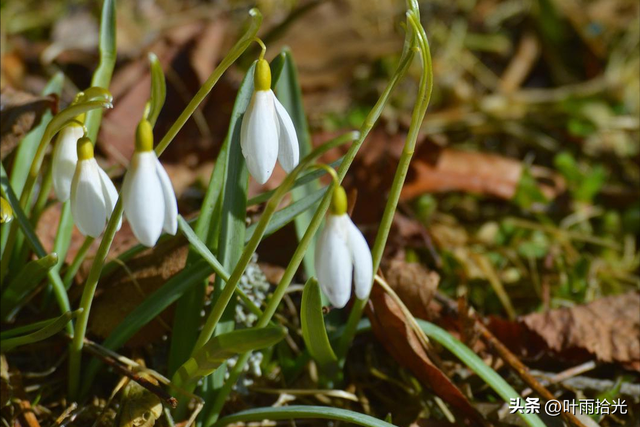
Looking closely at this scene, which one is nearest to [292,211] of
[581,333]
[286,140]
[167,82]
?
[286,140]

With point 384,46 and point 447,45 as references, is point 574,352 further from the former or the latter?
point 447,45

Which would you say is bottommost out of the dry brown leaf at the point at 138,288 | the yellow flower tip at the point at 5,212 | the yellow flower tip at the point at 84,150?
the dry brown leaf at the point at 138,288

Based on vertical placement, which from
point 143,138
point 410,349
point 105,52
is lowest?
point 410,349

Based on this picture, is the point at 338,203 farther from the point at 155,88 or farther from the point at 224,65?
the point at 155,88

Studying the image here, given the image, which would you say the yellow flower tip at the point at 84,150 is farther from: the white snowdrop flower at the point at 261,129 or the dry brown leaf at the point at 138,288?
the dry brown leaf at the point at 138,288

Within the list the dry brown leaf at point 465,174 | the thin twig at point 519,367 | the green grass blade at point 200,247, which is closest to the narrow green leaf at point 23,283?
the green grass blade at point 200,247

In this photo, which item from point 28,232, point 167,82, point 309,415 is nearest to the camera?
point 309,415

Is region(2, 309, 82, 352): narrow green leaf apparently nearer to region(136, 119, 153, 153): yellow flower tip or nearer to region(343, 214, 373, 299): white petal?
region(136, 119, 153, 153): yellow flower tip

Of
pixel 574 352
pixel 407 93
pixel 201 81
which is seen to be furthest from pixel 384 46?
pixel 574 352

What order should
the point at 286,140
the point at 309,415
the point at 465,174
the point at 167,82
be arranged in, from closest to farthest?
the point at 286,140 < the point at 309,415 < the point at 465,174 < the point at 167,82
